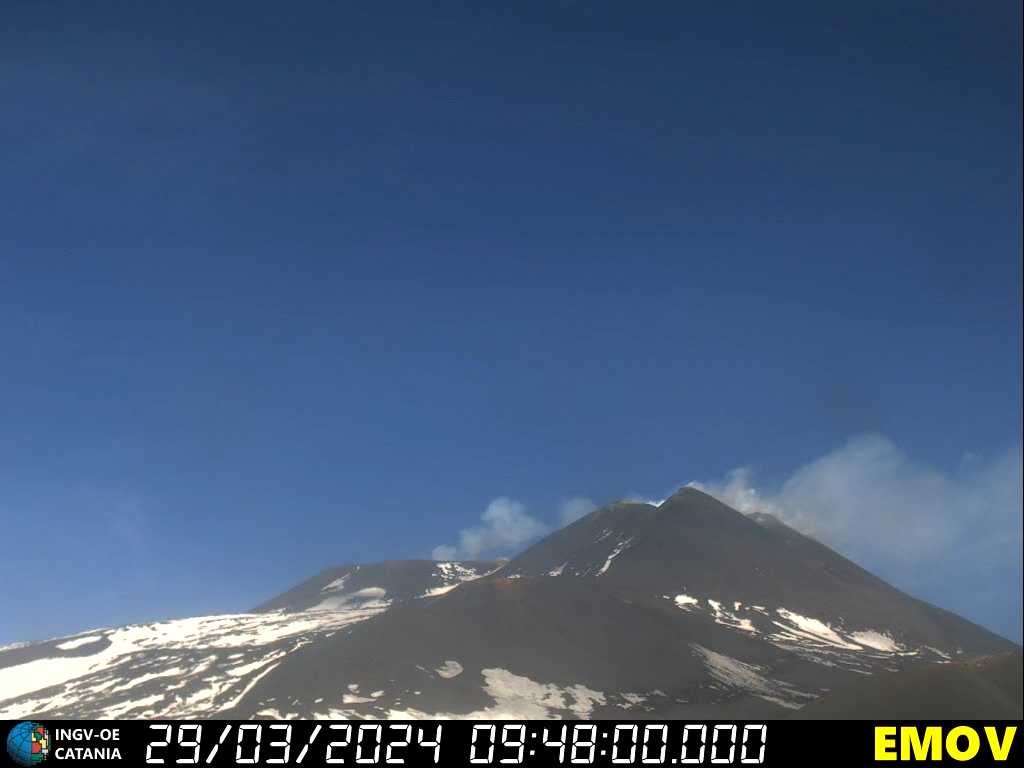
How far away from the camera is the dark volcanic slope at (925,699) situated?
11700 cm

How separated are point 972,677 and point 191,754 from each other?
112 metres

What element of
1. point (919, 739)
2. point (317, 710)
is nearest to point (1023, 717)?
point (919, 739)

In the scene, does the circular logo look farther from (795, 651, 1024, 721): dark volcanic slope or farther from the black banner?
(795, 651, 1024, 721): dark volcanic slope

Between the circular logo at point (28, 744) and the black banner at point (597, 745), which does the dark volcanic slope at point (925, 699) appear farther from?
the circular logo at point (28, 744)

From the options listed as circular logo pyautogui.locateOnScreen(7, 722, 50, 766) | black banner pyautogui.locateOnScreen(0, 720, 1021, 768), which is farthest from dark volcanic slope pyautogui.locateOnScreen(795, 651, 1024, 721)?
circular logo pyautogui.locateOnScreen(7, 722, 50, 766)

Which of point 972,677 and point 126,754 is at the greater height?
point 972,677

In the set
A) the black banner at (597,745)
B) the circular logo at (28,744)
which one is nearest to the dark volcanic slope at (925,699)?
the black banner at (597,745)

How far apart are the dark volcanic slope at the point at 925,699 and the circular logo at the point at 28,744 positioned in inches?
3956

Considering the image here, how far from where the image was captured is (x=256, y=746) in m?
89.4

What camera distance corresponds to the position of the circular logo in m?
115

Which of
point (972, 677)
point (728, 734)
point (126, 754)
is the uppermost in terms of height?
point (972, 677)

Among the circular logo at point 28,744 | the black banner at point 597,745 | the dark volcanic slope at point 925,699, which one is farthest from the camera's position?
the dark volcanic slope at point 925,699

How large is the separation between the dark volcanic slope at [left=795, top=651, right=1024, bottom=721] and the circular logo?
100 meters

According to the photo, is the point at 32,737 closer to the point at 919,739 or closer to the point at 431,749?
the point at 431,749
